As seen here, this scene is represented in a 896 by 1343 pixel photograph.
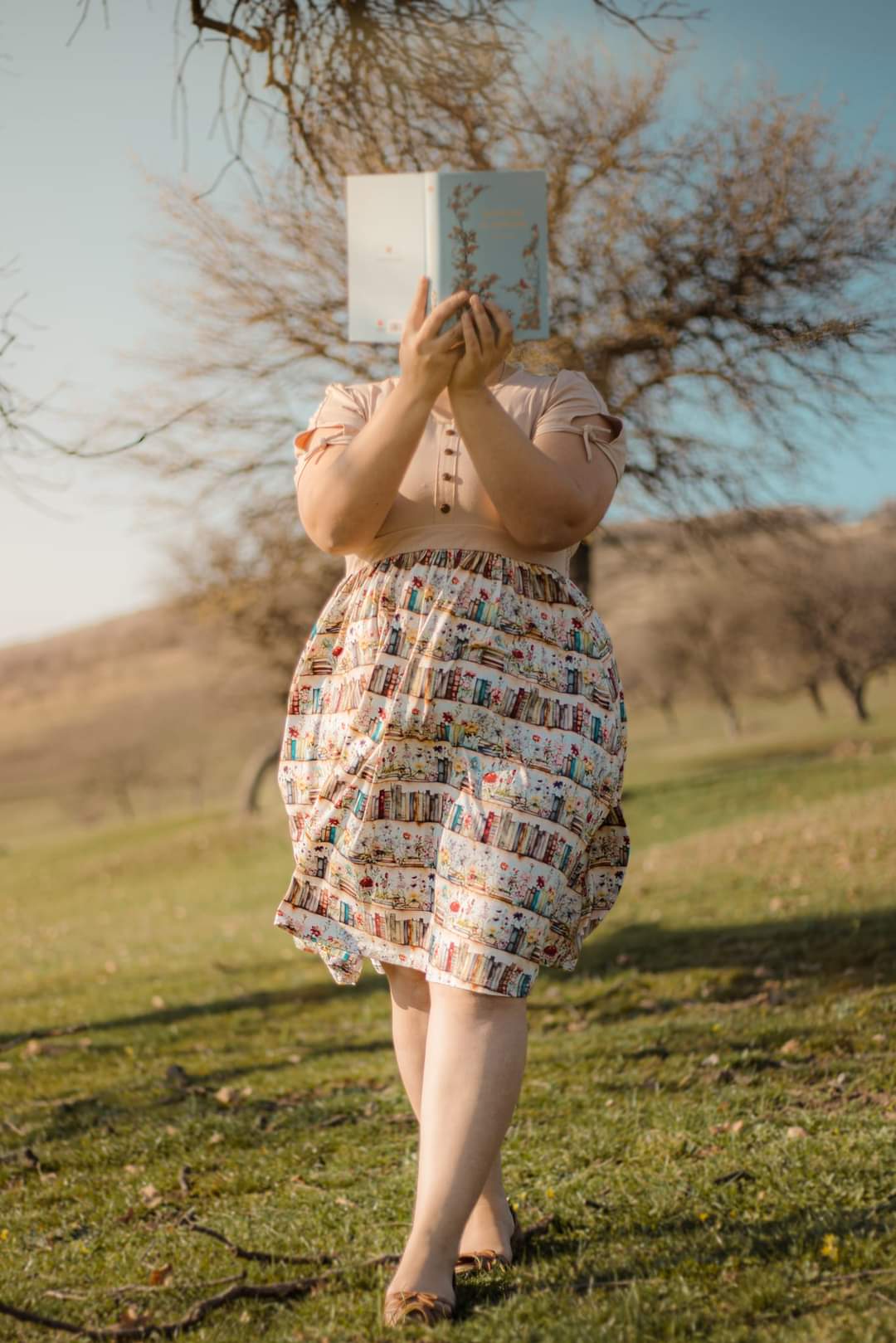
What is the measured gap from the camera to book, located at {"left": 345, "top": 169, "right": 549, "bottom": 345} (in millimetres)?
2389

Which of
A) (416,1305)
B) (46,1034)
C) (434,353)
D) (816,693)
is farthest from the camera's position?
(816,693)

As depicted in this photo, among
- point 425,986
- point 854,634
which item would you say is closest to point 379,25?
point 425,986

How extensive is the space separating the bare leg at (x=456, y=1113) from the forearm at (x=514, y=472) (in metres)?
0.93

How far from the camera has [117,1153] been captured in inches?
165

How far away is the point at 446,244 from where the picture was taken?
7.86 ft

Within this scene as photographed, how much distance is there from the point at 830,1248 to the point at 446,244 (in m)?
2.21

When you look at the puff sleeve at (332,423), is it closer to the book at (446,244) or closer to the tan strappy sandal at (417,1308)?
the book at (446,244)

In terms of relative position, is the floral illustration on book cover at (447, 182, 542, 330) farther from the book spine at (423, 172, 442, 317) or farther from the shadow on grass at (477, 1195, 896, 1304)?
the shadow on grass at (477, 1195, 896, 1304)

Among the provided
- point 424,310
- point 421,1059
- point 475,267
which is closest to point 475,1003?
point 421,1059

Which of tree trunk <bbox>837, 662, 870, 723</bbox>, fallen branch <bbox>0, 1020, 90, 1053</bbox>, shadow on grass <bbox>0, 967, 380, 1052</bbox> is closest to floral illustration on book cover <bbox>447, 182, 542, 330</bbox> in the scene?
shadow on grass <bbox>0, 967, 380, 1052</bbox>

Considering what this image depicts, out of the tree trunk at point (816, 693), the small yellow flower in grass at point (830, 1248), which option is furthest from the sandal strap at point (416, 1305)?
the tree trunk at point (816, 693)

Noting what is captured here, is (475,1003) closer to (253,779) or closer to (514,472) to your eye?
(514,472)

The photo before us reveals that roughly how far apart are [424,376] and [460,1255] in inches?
72.1

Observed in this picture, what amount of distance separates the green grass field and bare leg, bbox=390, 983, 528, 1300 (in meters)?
0.13
